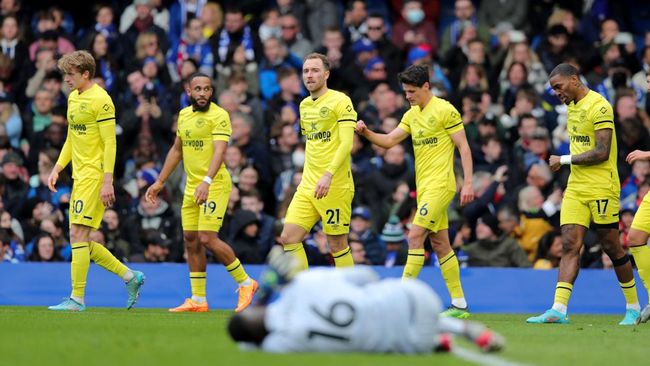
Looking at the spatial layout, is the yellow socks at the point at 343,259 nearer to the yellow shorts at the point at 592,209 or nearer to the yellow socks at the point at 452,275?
the yellow socks at the point at 452,275

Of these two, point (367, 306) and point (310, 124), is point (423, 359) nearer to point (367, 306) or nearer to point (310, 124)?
point (367, 306)

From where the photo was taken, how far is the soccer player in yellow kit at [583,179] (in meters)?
13.0

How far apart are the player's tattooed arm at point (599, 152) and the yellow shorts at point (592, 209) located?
38cm

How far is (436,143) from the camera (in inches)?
542

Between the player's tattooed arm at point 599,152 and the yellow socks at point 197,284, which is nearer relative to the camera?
the player's tattooed arm at point 599,152

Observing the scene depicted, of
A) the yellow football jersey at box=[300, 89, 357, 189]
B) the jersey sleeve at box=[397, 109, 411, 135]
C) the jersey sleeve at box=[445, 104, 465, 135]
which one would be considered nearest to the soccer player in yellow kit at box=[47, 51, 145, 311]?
the yellow football jersey at box=[300, 89, 357, 189]

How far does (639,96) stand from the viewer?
2019cm

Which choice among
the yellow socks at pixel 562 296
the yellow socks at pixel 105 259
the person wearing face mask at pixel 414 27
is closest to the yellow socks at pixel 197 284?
the yellow socks at pixel 105 259

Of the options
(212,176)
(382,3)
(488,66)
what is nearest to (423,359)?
(212,176)

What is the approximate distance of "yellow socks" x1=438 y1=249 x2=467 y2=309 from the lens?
13.9 m

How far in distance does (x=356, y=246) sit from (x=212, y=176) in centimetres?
381

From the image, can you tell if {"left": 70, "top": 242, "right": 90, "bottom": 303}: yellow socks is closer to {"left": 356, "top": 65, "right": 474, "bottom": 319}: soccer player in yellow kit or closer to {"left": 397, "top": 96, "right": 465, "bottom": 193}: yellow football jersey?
{"left": 356, "top": 65, "right": 474, "bottom": 319}: soccer player in yellow kit

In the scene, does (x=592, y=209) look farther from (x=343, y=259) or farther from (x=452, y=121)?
(x=343, y=259)

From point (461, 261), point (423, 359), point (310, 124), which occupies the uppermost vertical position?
point (310, 124)
